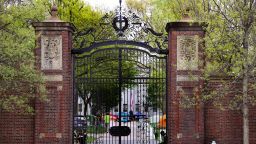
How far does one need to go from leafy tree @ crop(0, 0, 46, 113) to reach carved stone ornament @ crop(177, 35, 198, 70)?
377 centimetres

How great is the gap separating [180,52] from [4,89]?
476 cm

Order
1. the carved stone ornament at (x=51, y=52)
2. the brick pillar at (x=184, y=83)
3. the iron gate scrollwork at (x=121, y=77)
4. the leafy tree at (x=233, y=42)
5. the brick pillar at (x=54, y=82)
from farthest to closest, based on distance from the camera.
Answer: the iron gate scrollwork at (x=121, y=77) < the carved stone ornament at (x=51, y=52) < the brick pillar at (x=54, y=82) < the brick pillar at (x=184, y=83) < the leafy tree at (x=233, y=42)

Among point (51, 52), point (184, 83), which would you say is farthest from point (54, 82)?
point (184, 83)

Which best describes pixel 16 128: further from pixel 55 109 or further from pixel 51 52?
pixel 51 52

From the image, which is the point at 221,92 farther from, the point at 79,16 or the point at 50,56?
the point at 79,16

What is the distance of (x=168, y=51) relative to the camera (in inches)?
525

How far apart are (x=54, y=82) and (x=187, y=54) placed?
3700 millimetres

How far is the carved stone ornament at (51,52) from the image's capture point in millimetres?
13070

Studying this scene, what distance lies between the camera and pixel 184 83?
510 inches

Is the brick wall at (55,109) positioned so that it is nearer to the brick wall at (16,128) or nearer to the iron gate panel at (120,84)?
the brick wall at (16,128)

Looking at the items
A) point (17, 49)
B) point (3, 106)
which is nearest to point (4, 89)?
point (3, 106)

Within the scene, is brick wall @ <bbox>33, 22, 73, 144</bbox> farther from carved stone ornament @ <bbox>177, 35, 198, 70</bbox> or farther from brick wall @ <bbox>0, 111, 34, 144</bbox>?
carved stone ornament @ <bbox>177, 35, 198, 70</bbox>

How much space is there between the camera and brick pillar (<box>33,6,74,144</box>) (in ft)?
42.5

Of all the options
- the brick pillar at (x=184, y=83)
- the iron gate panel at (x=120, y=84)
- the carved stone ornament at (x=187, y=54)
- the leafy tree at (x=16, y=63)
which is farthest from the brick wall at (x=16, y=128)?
the carved stone ornament at (x=187, y=54)
